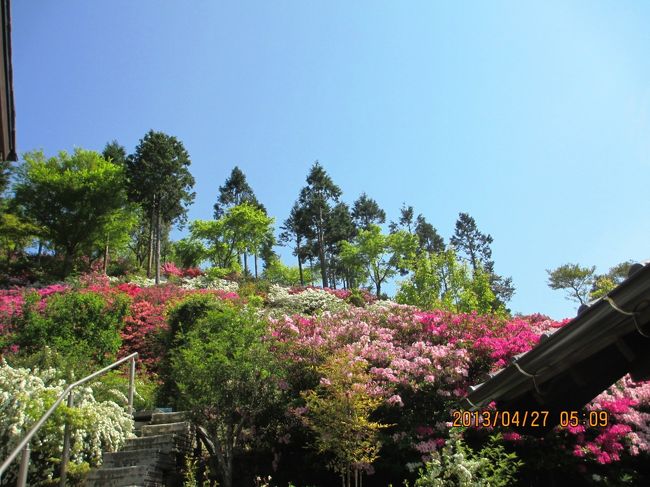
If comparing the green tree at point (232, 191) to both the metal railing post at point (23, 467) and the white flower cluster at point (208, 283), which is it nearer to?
the white flower cluster at point (208, 283)

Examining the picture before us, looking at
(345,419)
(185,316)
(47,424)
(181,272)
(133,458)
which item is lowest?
(133,458)

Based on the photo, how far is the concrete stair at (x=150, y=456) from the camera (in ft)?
22.2

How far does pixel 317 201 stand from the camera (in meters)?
39.4

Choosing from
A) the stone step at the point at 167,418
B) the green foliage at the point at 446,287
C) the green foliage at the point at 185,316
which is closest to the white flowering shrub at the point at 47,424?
the stone step at the point at 167,418

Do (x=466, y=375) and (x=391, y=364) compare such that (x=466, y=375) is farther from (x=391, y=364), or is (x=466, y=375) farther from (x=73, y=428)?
(x=73, y=428)

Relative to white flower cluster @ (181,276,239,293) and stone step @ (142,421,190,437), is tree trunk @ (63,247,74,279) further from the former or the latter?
stone step @ (142,421,190,437)

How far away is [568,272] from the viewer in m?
34.0

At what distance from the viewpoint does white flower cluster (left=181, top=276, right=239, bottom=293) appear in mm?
24942

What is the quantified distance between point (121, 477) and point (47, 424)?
49.4 inches

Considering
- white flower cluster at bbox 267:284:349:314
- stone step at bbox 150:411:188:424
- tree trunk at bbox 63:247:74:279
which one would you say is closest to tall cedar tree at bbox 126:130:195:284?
tree trunk at bbox 63:247:74:279

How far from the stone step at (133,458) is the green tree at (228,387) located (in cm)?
84

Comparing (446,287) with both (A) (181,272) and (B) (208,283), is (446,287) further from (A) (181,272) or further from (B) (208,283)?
(A) (181,272)

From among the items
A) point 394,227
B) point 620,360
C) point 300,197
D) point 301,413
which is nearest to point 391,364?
point 301,413

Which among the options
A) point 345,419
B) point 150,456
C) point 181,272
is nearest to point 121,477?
point 150,456
